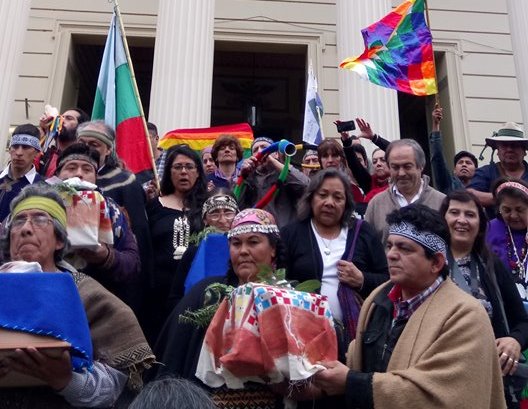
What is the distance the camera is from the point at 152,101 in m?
10.0

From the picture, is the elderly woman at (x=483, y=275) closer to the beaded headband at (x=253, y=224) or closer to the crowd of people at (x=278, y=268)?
the crowd of people at (x=278, y=268)

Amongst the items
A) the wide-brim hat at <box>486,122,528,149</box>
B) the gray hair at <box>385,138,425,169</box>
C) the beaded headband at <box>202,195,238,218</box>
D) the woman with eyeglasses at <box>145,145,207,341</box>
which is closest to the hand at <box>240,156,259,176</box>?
the woman with eyeglasses at <box>145,145,207,341</box>

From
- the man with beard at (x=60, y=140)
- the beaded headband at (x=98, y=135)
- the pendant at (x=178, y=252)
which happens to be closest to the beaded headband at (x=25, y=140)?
the man with beard at (x=60, y=140)

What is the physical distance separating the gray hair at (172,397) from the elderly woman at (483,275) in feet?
6.37

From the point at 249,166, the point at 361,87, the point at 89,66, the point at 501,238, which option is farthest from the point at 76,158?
the point at 89,66

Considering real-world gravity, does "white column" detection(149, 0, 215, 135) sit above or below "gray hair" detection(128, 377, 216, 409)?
above

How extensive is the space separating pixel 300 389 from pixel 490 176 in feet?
13.4

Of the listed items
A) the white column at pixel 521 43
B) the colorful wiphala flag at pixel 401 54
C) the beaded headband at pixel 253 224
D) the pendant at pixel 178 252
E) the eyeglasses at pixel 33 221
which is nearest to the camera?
the eyeglasses at pixel 33 221

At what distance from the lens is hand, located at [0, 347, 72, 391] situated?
2445mm

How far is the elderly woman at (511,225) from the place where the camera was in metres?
4.65

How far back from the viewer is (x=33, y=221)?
305 centimetres

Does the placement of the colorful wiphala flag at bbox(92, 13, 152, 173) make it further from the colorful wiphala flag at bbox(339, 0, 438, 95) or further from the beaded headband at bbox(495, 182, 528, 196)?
the beaded headband at bbox(495, 182, 528, 196)

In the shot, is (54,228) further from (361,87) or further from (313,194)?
(361,87)

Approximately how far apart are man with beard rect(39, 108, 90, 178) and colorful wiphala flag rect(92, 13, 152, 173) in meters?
0.32
